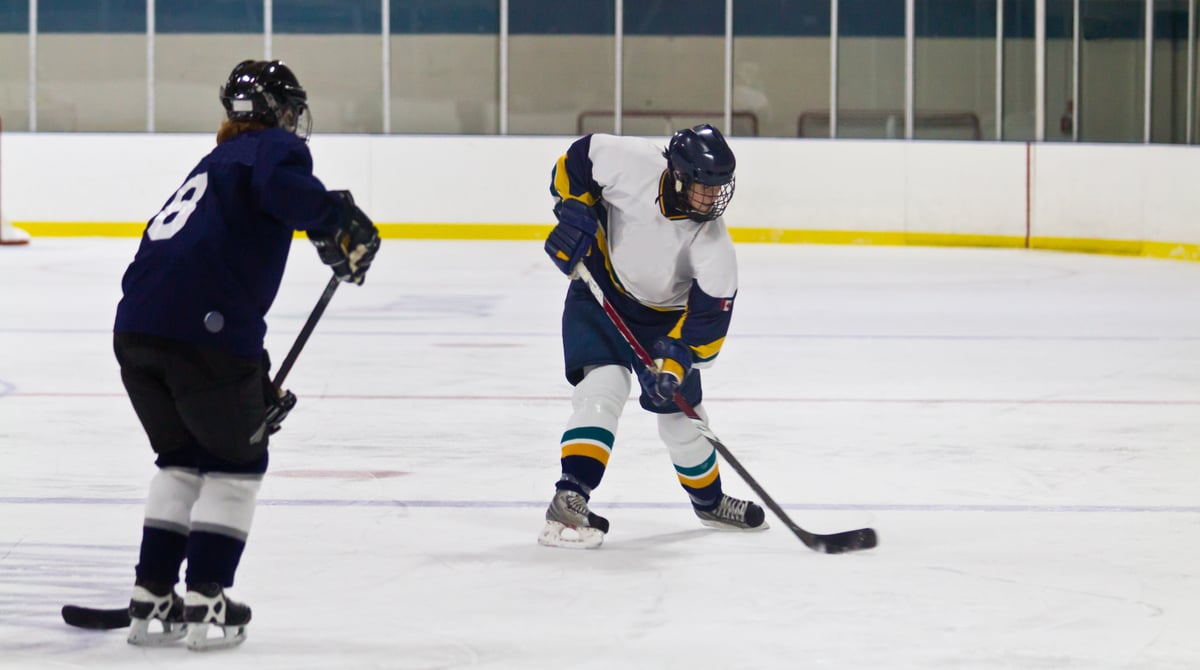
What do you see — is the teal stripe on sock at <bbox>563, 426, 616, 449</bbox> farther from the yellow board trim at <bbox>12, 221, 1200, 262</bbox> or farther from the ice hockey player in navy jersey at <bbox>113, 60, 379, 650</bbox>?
the yellow board trim at <bbox>12, 221, 1200, 262</bbox>

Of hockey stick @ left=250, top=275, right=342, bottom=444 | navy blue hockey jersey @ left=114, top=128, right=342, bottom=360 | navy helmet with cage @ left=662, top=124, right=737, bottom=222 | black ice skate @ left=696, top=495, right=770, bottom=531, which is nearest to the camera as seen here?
navy blue hockey jersey @ left=114, top=128, right=342, bottom=360

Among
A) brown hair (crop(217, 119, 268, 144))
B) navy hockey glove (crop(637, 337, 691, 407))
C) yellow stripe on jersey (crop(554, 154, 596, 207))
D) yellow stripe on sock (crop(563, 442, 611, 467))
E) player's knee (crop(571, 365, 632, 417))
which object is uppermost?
brown hair (crop(217, 119, 268, 144))

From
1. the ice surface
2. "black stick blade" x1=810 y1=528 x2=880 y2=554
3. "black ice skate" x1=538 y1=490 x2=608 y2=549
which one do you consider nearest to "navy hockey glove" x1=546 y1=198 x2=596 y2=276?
"black ice skate" x1=538 y1=490 x2=608 y2=549

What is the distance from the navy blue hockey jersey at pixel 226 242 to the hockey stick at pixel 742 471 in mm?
1022

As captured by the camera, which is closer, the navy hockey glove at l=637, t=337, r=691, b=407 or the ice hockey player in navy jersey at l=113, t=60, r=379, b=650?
the ice hockey player in navy jersey at l=113, t=60, r=379, b=650

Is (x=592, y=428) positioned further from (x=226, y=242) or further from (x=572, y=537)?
(x=226, y=242)

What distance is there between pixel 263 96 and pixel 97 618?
85 centimetres

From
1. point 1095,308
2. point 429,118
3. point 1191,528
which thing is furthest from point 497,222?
point 1191,528

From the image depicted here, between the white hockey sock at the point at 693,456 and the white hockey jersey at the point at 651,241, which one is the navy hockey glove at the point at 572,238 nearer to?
the white hockey jersey at the point at 651,241

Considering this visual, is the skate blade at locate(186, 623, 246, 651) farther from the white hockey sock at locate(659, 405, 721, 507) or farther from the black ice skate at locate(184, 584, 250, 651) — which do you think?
the white hockey sock at locate(659, 405, 721, 507)

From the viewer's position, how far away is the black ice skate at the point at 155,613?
271cm

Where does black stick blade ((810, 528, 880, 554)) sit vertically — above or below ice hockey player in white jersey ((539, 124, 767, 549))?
below

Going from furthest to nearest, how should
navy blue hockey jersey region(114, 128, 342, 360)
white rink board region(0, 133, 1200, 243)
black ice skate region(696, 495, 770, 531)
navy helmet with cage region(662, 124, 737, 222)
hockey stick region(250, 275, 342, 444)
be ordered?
white rink board region(0, 133, 1200, 243) < black ice skate region(696, 495, 770, 531) < navy helmet with cage region(662, 124, 737, 222) < hockey stick region(250, 275, 342, 444) < navy blue hockey jersey region(114, 128, 342, 360)

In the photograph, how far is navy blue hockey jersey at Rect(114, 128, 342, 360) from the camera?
8.48 ft
